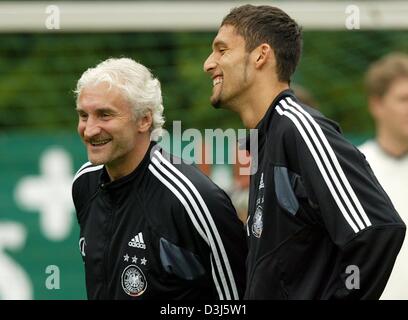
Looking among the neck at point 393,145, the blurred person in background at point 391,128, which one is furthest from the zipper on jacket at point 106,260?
the neck at point 393,145

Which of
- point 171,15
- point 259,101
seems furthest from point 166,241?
point 171,15

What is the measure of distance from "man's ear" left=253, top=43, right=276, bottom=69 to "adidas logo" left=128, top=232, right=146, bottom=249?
92 cm

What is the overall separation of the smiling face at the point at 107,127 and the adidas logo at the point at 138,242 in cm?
34

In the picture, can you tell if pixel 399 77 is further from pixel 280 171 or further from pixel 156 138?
pixel 280 171

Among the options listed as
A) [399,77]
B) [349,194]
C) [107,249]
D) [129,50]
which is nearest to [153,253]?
[107,249]

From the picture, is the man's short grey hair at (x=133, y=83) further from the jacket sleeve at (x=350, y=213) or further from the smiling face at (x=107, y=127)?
the jacket sleeve at (x=350, y=213)

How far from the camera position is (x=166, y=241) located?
15.5 feet

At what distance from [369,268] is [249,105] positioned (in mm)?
957

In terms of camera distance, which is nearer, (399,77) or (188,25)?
(399,77)

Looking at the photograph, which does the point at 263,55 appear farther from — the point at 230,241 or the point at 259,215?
the point at 230,241

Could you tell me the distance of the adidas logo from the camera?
476 cm

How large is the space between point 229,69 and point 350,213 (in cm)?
92

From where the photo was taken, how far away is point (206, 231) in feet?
15.5

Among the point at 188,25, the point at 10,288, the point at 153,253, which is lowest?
the point at 10,288
